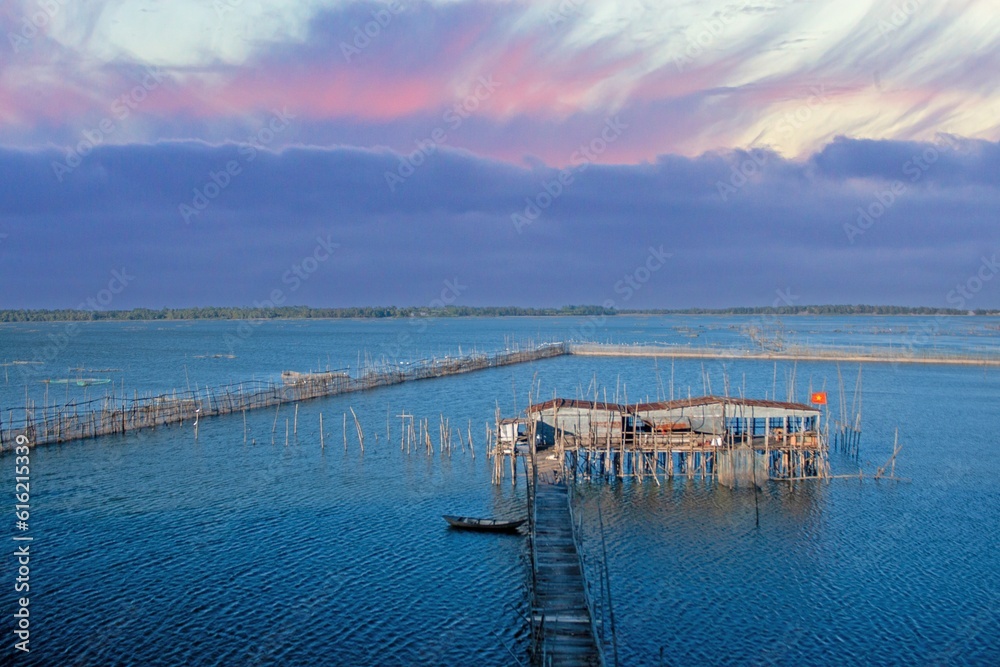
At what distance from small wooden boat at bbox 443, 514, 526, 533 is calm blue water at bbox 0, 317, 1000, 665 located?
0.32 metres

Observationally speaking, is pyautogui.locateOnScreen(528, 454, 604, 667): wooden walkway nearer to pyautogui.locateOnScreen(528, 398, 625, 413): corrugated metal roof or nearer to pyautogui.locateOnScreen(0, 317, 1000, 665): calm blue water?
pyautogui.locateOnScreen(0, 317, 1000, 665): calm blue water

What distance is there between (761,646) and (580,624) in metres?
3.52

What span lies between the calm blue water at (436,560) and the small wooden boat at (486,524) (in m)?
0.32

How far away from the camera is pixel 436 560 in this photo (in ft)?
58.3

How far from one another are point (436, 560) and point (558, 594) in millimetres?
4332

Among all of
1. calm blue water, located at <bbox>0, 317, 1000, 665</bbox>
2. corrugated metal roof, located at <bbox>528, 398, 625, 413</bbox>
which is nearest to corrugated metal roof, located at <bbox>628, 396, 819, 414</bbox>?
corrugated metal roof, located at <bbox>528, 398, 625, 413</bbox>

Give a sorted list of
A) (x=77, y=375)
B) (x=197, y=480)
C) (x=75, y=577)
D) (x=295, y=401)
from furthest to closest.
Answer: (x=77, y=375)
(x=295, y=401)
(x=197, y=480)
(x=75, y=577)

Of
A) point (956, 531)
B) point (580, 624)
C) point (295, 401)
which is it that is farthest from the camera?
point (295, 401)

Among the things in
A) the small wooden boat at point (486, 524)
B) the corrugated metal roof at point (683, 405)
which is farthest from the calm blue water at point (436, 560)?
the corrugated metal roof at point (683, 405)

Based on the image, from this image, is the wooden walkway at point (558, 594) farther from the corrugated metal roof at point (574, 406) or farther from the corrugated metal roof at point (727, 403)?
the corrugated metal roof at point (727, 403)

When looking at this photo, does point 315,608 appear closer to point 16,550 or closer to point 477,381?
point 16,550

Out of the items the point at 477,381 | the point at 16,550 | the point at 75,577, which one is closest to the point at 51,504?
the point at 16,550

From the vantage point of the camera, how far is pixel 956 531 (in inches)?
782

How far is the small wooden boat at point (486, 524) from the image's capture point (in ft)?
63.6
